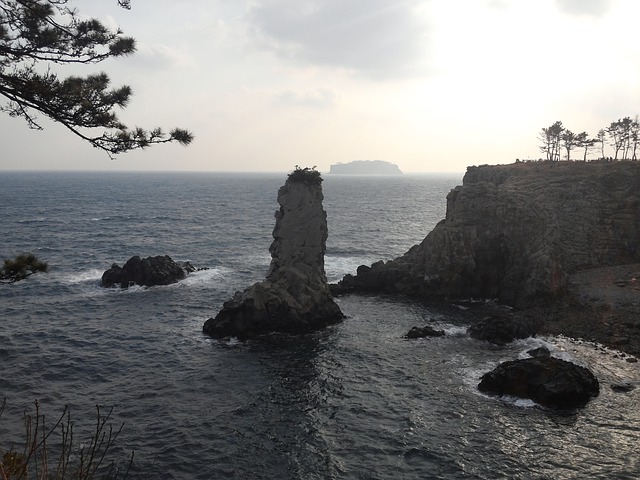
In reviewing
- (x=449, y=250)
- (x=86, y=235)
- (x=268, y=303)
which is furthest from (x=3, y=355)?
(x=86, y=235)

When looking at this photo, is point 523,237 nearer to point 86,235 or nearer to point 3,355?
point 3,355

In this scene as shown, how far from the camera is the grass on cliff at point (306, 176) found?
6181 centimetres

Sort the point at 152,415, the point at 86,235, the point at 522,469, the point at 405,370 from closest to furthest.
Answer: the point at 522,469, the point at 152,415, the point at 405,370, the point at 86,235

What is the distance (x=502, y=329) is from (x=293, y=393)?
73.3 ft

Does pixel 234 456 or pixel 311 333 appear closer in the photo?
pixel 234 456

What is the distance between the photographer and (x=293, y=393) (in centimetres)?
3791

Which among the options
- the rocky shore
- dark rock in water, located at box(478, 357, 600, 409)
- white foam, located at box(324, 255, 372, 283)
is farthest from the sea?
white foam, located at box(324, 255, 372, 283)

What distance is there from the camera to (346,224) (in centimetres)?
13412

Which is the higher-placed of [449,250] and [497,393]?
[449,250]

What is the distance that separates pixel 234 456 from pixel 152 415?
7.85 metres

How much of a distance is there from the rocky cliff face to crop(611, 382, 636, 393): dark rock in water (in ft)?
62.0

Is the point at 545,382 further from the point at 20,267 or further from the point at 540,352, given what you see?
the point at 20,267

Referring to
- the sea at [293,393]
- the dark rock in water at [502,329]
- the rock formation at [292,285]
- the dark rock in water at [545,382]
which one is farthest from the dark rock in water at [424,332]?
the dark rock in water at [545,382]

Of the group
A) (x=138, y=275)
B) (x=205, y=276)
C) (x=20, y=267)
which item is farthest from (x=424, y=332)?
(x=138, y=275)
